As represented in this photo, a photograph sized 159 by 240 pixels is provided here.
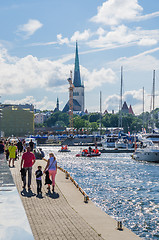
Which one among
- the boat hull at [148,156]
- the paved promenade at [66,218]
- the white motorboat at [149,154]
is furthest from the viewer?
the white motorboat at [149,154]

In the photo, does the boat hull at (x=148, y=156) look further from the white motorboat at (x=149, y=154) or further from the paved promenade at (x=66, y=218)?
the paved promenade at (x=66, y=218)

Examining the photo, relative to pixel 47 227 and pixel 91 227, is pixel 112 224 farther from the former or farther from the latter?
pixel 47 227

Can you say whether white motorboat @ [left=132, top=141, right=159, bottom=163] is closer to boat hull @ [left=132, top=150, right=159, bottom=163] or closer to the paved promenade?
boat hull @ [left=132, top=150, right=159, bottom=163]

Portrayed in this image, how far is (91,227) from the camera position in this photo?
13.3 metres

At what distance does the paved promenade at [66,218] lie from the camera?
12344 mm

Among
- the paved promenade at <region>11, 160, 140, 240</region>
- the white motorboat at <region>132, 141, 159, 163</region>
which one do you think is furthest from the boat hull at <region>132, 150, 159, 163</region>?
the paved promenade at <region>11, 160, 140, 240</region>

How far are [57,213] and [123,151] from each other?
86.2m

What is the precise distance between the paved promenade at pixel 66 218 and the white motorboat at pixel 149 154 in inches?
1765

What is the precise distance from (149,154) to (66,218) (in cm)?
5219

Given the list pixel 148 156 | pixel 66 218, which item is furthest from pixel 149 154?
pixel 66 218

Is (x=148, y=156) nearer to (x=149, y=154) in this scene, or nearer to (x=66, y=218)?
(x=149, y=154)

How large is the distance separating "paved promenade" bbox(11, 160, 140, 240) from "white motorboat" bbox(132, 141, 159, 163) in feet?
147

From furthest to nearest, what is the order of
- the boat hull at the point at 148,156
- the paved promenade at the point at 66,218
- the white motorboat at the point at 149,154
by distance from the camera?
the white motorboat at the point at 149,154, the boat hull at the point at 148,156, the paved promenade at the point at 66,218

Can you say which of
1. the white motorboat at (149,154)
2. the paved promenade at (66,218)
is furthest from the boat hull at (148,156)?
the paved promenade at (66,218)
